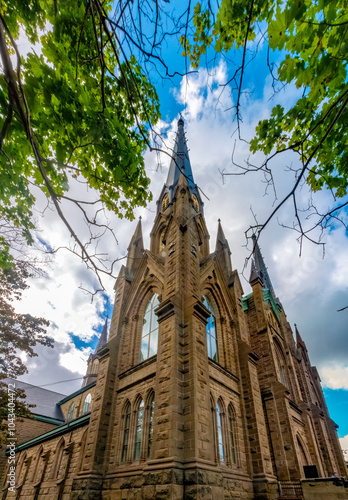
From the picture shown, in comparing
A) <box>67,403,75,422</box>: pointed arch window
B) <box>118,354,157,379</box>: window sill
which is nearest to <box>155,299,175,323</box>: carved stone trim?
<box>118,354,157,379</box>: window sill

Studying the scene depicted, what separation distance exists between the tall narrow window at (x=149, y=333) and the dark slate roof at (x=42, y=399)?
2223 centimetres

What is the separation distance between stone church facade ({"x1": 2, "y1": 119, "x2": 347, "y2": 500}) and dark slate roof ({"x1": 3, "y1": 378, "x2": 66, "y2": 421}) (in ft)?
35.5

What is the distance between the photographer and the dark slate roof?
28.9 meters

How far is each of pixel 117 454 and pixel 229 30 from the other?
486 inches

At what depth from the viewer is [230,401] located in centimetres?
1077

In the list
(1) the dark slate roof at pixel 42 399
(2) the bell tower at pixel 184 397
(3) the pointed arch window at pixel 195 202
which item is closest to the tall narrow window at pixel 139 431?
(2) the bell tower at pixel 184 397

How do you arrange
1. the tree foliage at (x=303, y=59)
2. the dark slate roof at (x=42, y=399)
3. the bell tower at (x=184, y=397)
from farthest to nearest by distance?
the dark slate roof at (x=42, y=399) → the bell tower at (x=184, y=397) → the tree foliage at (x=303, y=59)

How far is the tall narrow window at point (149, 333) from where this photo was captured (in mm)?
11648

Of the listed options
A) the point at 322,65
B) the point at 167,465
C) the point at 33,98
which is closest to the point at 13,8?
the point at 33,98

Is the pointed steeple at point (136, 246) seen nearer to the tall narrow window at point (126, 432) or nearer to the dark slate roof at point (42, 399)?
the tall narrow window at point (126, 432)

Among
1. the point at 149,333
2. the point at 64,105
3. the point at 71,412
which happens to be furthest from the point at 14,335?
the point at 71,412

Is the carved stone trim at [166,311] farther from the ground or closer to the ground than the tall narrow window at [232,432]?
farther from the ground

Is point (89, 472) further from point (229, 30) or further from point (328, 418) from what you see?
point (328, 418)

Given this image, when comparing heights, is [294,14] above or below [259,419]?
above
